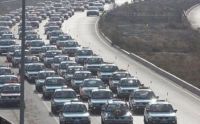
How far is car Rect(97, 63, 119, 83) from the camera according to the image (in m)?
56.9

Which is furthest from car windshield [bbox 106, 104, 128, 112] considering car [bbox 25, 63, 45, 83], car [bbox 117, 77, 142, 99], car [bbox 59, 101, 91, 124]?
car [bbox 25, 63, 45, 83]

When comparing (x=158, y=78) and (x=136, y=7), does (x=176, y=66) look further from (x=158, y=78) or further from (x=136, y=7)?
(x=136, y=7)

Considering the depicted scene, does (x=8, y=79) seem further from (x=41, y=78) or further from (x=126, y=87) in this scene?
(x=126, y=87)

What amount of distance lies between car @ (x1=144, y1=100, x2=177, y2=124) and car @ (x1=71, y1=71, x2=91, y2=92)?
14.0 metres

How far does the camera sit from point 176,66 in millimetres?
70188

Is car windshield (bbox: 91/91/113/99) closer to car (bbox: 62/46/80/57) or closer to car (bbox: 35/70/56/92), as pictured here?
car (bbox: 35/70/56/92)

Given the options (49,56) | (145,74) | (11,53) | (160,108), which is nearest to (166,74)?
(145,74)

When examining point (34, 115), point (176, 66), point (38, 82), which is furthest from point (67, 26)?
point (34, 115)

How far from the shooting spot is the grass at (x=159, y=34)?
73.3 meters

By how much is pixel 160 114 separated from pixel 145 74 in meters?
27.1

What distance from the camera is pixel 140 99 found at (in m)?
44.2

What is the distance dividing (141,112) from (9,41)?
38566 mm

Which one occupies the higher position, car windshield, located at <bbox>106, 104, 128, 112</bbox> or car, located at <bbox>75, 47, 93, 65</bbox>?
car windshield, located at <bbox>106, 104, 128, 112</bbox>

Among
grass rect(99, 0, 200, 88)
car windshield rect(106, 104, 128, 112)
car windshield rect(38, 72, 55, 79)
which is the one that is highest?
car windshield rect(106, 104, 128, 112)
